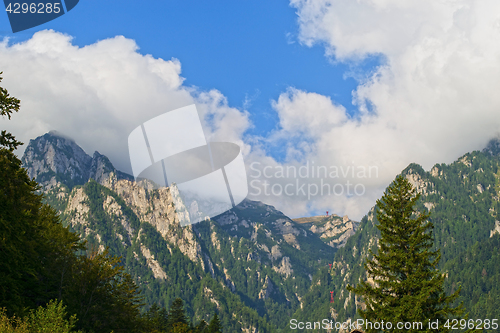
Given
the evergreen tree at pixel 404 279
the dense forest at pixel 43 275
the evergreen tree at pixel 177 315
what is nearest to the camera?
the dense forest at pixel 43 275

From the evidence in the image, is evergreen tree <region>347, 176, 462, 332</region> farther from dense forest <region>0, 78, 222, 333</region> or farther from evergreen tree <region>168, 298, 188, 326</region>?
evergreen tree <region>168, 298, 188, 326</region>

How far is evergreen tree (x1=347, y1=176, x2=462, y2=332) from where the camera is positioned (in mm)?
23422

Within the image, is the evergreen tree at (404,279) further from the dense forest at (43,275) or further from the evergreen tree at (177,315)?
the evergreen tree at (177,315)

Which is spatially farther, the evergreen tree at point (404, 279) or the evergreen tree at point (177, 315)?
the evergreen tree at point (177, 315)

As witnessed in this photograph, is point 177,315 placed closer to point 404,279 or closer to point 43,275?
point 43,275

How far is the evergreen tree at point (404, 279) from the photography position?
76.8 feet

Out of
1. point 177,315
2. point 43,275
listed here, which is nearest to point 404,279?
point 43,275

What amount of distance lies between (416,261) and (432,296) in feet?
7.76

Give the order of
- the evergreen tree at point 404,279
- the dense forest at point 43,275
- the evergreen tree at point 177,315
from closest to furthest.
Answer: the dense forest at point 43,275, the evergreen tree at point 404,279, the evergreen tree at point 177,315

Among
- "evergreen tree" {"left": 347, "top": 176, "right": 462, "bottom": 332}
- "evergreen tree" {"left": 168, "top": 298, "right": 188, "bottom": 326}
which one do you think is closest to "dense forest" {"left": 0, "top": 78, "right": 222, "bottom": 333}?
"evergreen tree" {"left": 347, "top": 176, "right": 462, "bottom": 332}

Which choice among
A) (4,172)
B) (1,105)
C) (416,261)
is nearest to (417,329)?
(416,261)

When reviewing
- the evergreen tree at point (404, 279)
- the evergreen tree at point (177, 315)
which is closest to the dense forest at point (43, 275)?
the evergreen tree at point (404, 279)

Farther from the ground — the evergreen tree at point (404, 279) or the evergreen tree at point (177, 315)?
the evergreen tree at point (404, 279)

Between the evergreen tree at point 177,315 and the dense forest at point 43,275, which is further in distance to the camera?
the evergreen tree at point 177,315
